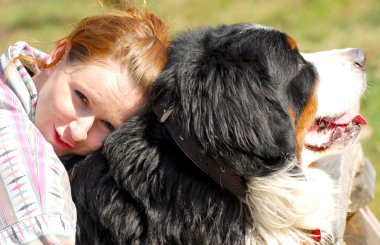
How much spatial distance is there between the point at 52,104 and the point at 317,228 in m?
1.18

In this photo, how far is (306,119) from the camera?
2795mm

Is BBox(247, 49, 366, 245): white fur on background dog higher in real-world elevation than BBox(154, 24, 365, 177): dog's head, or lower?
lower

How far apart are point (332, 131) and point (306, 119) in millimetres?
224

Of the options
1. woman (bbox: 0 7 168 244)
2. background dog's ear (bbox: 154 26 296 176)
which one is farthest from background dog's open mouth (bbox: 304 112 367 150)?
woman (bbox: 0 7 168 244)

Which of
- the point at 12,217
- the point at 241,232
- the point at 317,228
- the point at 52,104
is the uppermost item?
the point at 52,104

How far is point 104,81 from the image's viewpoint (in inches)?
106

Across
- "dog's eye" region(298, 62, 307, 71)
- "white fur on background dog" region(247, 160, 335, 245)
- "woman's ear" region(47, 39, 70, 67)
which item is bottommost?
"white fur on background dog" region(247, 160, 335, 245)

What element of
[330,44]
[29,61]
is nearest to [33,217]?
[29,61]

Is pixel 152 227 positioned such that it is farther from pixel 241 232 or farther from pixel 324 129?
pixel 324 129

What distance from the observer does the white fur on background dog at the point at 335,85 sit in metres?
2.87

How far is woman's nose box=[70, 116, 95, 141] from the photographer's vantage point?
2.65 meters

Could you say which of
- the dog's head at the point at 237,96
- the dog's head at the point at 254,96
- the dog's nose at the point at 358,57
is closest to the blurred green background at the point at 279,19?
the dog's nose at the point at 358,57

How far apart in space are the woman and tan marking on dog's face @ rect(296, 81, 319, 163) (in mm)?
606

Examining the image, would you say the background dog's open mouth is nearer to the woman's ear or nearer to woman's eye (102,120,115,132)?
woman's eye (102,120,115,132)
